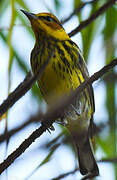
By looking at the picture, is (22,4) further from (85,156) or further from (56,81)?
(85,156)

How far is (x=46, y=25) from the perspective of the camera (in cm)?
263

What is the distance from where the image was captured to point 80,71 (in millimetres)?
2438

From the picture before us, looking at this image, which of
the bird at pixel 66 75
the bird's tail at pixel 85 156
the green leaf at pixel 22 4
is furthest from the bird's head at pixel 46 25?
the bird's tail at pixel 85 156

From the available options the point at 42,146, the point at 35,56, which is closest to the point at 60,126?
the point at 35,56

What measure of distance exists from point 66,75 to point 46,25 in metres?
0.57

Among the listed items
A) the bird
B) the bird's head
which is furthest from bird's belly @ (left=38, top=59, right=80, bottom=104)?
the bird's head

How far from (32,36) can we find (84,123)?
87cm

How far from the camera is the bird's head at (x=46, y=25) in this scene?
2527 mm

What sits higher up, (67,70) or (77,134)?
(67,70)

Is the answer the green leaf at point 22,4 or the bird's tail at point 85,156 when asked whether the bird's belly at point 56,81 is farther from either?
the bird's tail at point 85,156

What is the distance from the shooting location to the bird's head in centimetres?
253

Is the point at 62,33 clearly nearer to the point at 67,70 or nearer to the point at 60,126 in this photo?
the point at 67,70

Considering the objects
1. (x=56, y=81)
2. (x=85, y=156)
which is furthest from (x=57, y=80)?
(x=85, y=156)

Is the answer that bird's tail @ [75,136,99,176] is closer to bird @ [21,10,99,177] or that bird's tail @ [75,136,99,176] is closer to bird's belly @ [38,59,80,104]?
bird @ [21,10,99,177]
